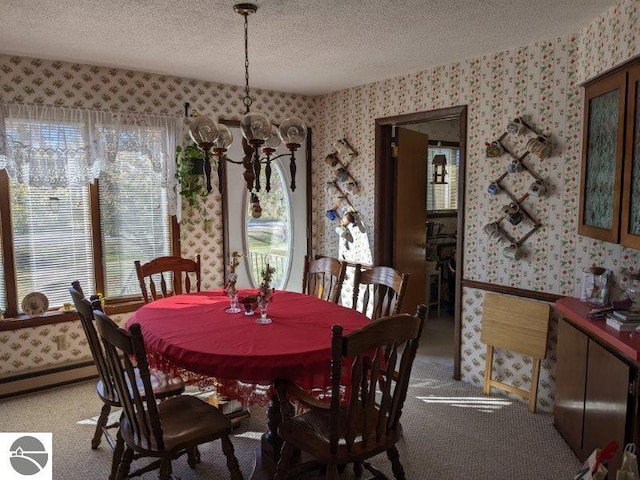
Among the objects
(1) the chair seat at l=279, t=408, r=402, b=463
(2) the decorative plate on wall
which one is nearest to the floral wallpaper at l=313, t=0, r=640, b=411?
(1) the chair seat at l=279, t=408, r=402, b=463

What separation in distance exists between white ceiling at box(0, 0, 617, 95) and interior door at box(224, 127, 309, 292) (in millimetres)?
1008

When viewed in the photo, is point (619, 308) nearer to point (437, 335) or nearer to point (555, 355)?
point (555, 355)

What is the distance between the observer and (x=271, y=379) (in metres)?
2.09

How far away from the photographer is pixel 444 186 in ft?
19.1

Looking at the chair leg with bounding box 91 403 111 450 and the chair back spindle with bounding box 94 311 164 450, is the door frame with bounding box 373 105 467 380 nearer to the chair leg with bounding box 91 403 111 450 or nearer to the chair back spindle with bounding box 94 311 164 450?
the chair leg with bounding box 91 403 111 450

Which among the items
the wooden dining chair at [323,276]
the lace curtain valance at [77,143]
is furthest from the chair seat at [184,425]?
the lace curtain valance at [77,143]

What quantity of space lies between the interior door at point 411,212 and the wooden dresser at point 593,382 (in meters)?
1.80

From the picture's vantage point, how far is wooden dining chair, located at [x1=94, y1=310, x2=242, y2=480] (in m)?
1.87

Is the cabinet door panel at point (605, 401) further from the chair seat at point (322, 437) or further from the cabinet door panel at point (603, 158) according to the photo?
the chair seat at point (322, 437)

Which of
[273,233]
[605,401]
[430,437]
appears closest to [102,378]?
[430,437]

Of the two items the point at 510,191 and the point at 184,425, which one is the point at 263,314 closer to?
the point at 184,425

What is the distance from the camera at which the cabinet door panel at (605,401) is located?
220 cm

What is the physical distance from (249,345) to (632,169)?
1977mm

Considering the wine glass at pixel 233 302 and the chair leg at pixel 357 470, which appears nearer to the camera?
the chair leg at pixel 357 470
